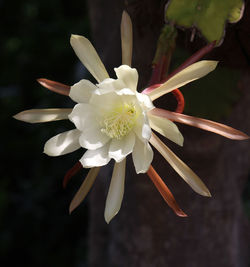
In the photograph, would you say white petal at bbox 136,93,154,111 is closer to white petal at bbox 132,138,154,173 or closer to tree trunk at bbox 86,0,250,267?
white petal at bbox 132,138,154,173

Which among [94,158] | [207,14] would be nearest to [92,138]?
[94,158]

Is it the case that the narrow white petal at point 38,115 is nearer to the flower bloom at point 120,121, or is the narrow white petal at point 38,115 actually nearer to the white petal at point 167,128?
the flower bloom at point 120,121

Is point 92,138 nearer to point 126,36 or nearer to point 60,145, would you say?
point 60,145

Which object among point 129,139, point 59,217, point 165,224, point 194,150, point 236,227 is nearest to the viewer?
point 129,139

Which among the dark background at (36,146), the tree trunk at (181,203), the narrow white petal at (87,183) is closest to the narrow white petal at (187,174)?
the narrow white petal at (87,183)

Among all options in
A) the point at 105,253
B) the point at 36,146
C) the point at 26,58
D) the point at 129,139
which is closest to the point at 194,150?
the point at 129,139

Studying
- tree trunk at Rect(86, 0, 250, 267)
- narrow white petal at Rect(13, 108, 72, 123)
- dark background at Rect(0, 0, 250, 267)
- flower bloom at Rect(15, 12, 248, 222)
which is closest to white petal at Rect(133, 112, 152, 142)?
flower bloom at Rect(15, 12, 248, 222)

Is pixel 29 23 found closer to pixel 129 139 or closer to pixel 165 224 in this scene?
pixel 165 224
